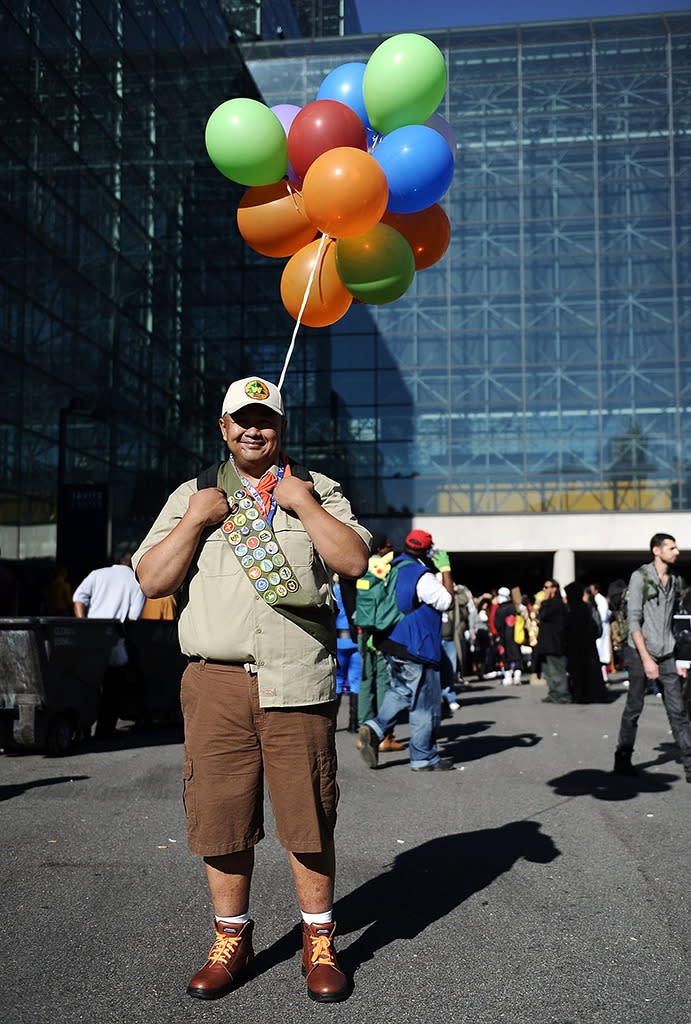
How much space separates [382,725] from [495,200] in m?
34.3

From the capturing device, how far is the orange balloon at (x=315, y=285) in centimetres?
493

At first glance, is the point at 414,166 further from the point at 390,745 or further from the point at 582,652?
the point at 582,652

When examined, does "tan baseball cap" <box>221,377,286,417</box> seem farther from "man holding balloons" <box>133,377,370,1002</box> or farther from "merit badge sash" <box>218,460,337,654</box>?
"merit badge sash" <box>218,460,337,654</box>

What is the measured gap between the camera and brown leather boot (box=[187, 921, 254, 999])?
11.5 feet

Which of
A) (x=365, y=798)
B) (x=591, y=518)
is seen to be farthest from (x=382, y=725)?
(x=591, y=518)

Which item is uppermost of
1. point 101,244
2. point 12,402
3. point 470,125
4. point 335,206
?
point 470,125

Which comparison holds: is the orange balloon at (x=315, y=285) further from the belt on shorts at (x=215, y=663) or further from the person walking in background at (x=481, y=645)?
the person walking in background at (x=481, y=645)

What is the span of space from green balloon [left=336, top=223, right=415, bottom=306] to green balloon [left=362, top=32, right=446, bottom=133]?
60 centimetres

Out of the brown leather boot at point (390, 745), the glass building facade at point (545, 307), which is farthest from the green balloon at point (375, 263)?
the glass building facade at point (545, 307)

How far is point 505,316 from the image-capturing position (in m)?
39.3

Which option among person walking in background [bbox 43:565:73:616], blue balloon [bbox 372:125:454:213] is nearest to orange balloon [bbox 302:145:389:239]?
blue balloon [bbox 372:125:454:213]

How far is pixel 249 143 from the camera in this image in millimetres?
4816

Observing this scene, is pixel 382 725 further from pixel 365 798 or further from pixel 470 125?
pixel 470 125

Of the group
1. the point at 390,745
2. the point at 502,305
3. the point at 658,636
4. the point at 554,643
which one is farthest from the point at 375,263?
the point at 502,305
